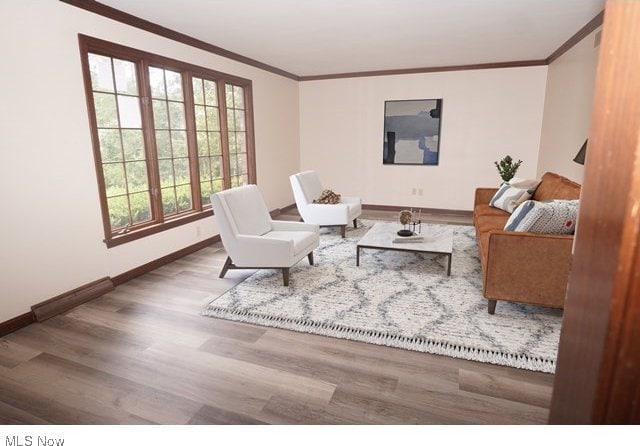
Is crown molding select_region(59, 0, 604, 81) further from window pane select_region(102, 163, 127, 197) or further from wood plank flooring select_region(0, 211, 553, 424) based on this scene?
wood plank flooring select_region(0, 211, 553, 424)

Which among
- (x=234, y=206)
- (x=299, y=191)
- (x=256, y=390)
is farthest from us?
(x=299, y=191)

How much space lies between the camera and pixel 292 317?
276 centimetres

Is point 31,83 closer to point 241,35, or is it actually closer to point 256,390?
point 241,35

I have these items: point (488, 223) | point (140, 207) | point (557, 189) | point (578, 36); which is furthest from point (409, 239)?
point (578, 36)

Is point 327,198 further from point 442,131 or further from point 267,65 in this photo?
point 442,131

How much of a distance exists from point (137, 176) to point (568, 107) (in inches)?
193

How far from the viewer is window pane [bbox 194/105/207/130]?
450 cm

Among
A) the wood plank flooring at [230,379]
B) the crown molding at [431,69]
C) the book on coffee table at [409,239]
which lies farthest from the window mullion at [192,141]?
the crown molding at [431,69]

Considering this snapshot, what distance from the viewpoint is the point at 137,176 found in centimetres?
374

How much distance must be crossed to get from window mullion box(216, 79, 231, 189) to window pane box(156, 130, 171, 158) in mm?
936

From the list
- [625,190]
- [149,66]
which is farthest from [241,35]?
[625,190]

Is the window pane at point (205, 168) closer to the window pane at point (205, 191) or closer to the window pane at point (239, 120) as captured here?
the window pane at point (205, 191)

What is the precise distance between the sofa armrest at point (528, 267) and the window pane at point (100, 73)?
346cm
